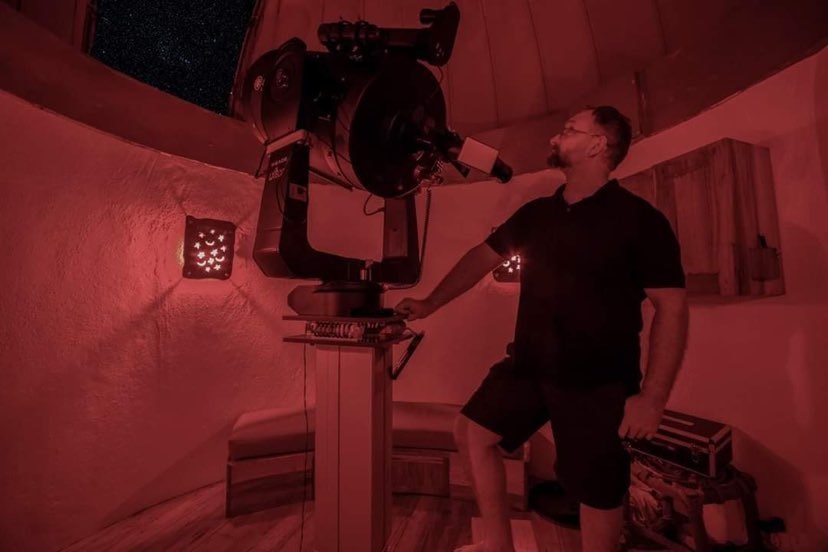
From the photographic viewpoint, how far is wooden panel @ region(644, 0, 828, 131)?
4.27ft

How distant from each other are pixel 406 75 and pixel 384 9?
1769mm

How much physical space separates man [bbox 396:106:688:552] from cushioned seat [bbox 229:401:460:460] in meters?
0.79

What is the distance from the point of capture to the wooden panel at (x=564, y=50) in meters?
2.30

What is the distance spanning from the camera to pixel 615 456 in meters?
1.02

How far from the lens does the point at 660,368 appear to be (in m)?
1.01

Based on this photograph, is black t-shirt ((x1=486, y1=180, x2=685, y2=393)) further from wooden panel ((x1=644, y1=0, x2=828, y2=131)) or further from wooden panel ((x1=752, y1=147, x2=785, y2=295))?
wooden panel ((x1=644, y1=0, x2=828, y2=131))

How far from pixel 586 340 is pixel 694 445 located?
0.78m

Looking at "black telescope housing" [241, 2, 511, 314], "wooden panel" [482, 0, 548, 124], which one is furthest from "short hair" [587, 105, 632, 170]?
"wooden panel" [482, 0, 548, 124]

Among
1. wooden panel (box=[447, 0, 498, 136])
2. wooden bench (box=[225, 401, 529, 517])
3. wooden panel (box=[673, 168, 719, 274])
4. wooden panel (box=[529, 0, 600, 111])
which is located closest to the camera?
wooden panel (box=[673, 168, 719, 274])

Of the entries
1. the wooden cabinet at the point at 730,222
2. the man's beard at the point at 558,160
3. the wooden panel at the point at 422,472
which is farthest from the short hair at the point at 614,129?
the wooden panel at the point at 422,472

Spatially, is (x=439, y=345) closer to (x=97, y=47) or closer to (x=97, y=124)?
(x=97, y=124)

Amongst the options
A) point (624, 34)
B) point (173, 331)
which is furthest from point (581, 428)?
point (624, 34)

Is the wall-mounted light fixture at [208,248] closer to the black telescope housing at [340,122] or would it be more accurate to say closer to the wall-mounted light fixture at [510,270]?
the black telescope housing at [340,122]

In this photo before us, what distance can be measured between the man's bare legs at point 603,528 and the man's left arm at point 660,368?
0.73 ft
